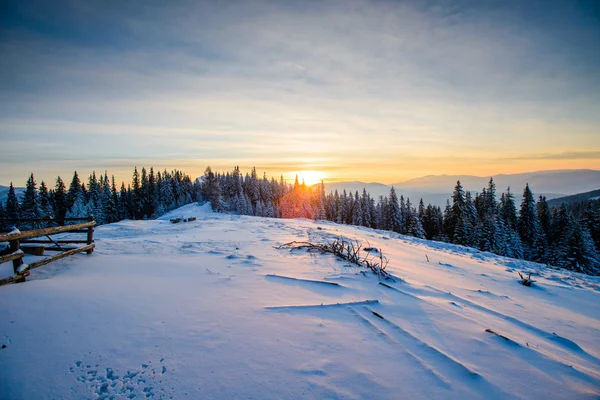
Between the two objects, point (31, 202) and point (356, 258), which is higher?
point (31, 202)

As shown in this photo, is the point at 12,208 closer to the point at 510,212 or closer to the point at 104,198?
the point at 104,198

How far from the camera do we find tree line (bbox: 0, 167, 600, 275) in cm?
3838

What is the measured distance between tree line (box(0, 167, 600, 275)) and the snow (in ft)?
17.5

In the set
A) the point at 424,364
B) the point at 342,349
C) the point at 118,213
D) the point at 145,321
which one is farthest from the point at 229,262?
the point at 118,213

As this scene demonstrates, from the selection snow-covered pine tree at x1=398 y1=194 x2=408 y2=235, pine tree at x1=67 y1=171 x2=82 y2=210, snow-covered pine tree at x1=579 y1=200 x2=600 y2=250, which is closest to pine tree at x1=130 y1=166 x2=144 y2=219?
pine tree at x1=67 y1=171 x2=82 y2=210

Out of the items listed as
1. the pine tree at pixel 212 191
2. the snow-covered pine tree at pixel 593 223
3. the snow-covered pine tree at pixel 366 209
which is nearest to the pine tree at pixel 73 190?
the pine tree at pixel 212 191

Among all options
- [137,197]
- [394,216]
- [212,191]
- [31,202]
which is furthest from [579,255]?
[137,197]

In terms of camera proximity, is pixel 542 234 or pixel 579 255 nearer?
pixel 579 255

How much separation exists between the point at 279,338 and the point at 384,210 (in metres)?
82.6

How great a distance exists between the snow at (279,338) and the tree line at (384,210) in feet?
17.5

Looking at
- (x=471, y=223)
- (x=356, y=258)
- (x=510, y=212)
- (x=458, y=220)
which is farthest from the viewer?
(x=510, y=212)

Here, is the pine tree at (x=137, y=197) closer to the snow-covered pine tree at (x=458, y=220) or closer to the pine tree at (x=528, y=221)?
the snow-covered pine tree at (x=458, y=220)

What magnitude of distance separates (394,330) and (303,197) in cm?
9572

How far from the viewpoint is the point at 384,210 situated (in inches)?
3209
